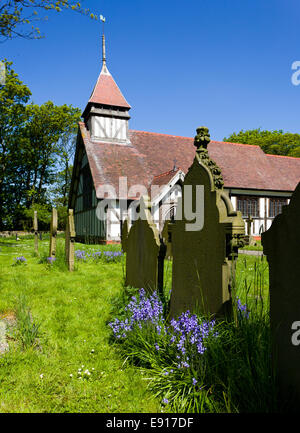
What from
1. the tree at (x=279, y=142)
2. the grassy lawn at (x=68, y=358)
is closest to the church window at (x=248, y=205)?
the grassy lawn at (x=68, y=358)

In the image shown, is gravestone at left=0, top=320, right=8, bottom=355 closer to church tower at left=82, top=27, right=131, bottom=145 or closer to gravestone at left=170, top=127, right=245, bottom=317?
gravestone at left=170, top=127, right=245, bottom=317

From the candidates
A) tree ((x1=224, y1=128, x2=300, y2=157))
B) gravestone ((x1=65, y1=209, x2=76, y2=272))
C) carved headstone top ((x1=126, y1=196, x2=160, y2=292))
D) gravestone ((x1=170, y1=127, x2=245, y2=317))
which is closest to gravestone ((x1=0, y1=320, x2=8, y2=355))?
carved headstone top ((x1=126, y1=196, x2=160, y2=292))

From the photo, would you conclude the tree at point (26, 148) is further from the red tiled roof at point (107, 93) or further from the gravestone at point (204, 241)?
the gravestone at point (204, 241)

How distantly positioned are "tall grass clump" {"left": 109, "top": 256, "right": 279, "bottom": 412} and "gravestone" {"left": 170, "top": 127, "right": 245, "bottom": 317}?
0.23 metres

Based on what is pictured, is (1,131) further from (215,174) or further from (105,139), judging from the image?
(215,174)

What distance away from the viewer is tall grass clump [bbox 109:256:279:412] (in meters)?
2.37

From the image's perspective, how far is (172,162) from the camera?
942 inches

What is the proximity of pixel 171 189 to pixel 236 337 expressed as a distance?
52.2 feet

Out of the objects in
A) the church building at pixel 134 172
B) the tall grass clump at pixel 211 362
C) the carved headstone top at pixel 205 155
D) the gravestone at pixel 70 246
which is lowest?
the tall grass clump at pixel 211 362

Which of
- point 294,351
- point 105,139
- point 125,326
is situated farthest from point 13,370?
point 105,139

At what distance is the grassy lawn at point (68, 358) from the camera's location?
277 centimetres

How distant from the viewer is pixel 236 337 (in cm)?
287

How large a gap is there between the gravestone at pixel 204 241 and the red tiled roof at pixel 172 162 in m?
15.8

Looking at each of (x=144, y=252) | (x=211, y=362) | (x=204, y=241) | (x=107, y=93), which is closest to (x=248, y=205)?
(x=107, y=93)
